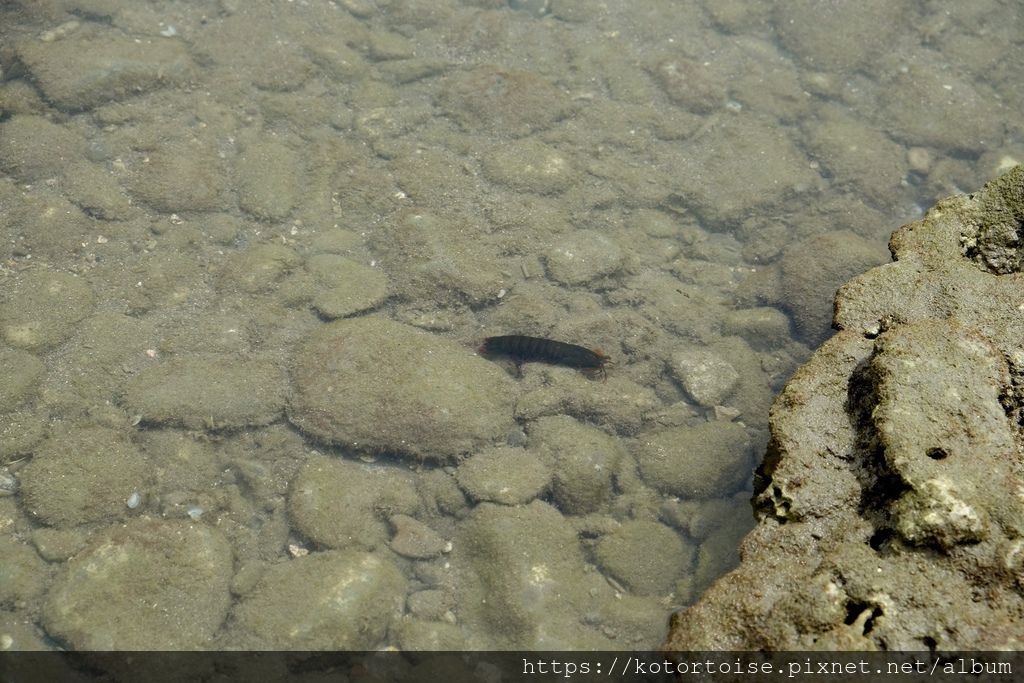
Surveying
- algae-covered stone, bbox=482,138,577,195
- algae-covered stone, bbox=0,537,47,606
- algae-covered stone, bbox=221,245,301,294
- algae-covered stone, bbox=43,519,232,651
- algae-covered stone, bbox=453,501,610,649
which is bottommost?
algae-covered stone, bbox=0,537,47,606

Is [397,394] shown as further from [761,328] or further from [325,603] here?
[761,328]

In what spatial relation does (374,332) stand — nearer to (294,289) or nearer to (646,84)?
(294,289)

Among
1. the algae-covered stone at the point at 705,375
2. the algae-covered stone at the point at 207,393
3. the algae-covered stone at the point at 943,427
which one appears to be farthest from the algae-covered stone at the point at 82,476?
the algae-covered stone at the point at 943,427

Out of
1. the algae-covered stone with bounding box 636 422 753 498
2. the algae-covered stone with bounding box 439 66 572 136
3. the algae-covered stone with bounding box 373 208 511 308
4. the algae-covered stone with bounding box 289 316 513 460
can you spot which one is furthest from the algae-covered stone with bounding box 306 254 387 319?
the algae-covered stone with bounding box 636 422 753 498

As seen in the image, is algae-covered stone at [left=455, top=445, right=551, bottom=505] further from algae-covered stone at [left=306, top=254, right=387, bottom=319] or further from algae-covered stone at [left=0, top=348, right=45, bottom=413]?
algae-covered stone at [left=0, top=348, right=45, bottom=413]

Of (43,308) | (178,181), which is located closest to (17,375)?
(43,308)

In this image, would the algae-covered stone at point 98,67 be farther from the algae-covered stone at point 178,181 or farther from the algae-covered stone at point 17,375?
the algae-covered stone at point 17,375
